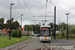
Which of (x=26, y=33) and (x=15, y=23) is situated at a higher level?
(x=15, y=23)

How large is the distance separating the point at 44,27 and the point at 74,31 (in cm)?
3746

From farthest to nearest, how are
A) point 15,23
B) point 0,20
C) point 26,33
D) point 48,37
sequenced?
point 15,23
point 26,33
point 0,20
point 48,37

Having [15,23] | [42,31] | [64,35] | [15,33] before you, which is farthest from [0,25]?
[42,31]

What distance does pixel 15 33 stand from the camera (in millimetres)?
54625

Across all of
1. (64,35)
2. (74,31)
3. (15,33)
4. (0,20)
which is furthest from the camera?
(0,20)

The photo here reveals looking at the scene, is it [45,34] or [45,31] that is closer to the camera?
[45,34]

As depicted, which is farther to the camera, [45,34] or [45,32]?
[45,32]

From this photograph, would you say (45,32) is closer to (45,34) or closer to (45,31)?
(45,31)

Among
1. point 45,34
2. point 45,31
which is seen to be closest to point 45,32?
point 45,31

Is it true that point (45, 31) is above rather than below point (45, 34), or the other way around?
above

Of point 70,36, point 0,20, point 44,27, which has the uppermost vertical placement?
point 0,20

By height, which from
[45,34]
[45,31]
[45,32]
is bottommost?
[45,34]

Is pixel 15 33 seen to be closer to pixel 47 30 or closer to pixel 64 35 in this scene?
pixel 64 35

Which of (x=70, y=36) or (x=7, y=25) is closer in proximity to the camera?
(x=70, y=36)
